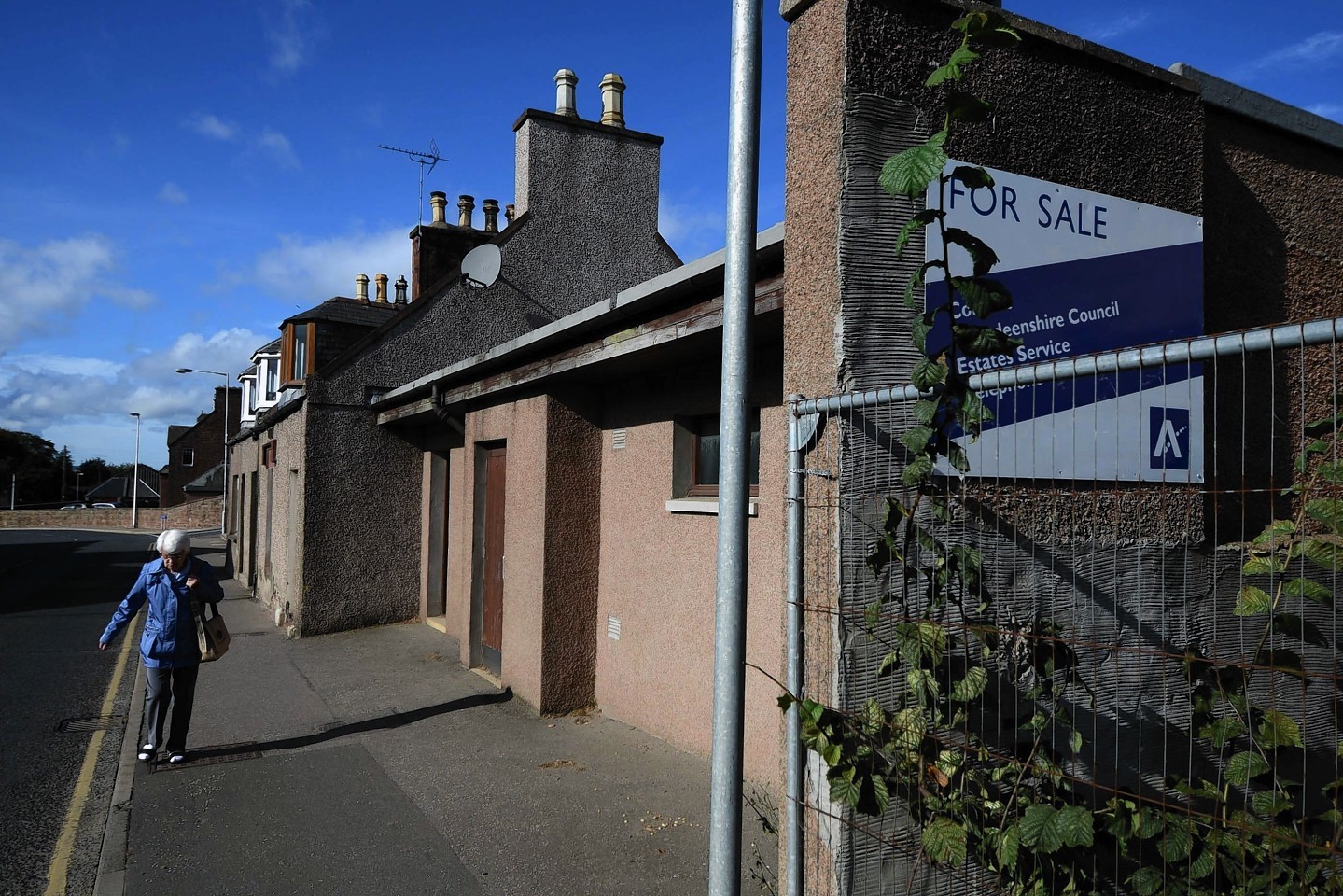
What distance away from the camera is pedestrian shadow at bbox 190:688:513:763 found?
23.0ft

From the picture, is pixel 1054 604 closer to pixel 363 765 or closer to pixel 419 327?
pixel 363 765

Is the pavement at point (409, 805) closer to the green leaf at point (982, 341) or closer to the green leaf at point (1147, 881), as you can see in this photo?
the green leaf at point (1147, 881)

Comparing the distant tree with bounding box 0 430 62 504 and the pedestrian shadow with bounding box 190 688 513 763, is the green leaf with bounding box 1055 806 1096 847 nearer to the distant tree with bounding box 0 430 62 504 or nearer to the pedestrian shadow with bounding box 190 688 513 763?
the pedestrian shadow with bounding box 190 688 513 763

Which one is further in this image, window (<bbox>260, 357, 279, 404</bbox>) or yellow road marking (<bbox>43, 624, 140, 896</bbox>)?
window (<bbox>260, 357, 279, 404</bbox>)

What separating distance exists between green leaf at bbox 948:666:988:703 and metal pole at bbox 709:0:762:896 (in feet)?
2.35

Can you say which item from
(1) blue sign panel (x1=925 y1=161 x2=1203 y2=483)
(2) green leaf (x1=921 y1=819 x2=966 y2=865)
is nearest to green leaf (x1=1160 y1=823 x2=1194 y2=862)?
(2) green leaf (x1=921 y1=819 x2=966 y2=865)

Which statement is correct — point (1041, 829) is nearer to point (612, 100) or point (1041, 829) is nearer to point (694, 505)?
point (694, 505)

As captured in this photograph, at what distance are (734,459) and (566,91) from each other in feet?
40.8

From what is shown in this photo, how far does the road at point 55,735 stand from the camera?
5.21 meters

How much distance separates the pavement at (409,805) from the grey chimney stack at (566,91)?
29.0 ft

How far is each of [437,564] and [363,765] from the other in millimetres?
6447

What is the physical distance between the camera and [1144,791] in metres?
3.89

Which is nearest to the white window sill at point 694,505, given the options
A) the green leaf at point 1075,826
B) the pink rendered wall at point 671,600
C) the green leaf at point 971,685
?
the pink rendered wall at point 671,600

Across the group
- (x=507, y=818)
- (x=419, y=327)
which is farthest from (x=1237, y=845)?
(x=419, y=327)
